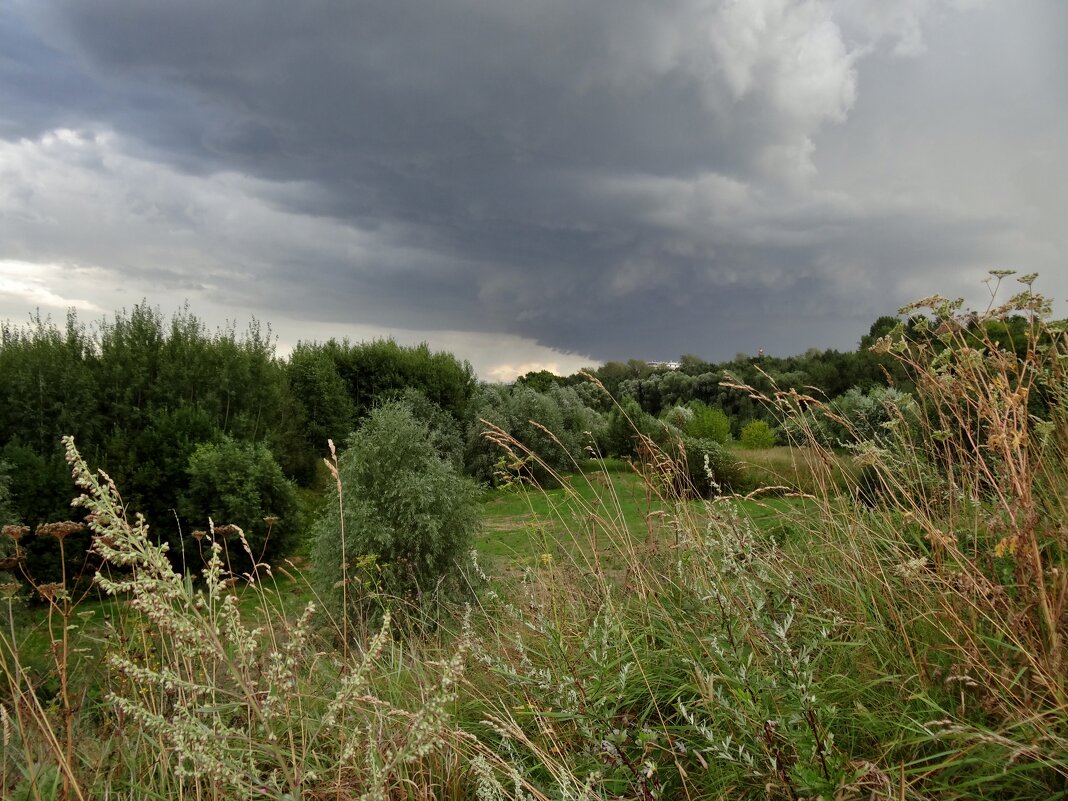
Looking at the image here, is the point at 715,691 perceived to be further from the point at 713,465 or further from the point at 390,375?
the point at 390,375

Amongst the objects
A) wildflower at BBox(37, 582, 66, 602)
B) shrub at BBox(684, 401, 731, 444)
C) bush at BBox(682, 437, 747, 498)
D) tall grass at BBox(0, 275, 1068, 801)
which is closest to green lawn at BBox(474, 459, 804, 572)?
tall grass at BBox(0, 275, 1068, 801)

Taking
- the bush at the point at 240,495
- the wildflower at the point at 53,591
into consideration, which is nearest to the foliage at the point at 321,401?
the bush at the point at 240,495

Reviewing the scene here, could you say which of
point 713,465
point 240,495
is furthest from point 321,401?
point 713,465

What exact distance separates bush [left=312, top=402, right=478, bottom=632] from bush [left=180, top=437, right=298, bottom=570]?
4.05 m

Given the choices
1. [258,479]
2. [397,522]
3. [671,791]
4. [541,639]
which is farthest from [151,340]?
[671,791]

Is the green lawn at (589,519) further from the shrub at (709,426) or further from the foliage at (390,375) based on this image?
the foliage at (390,375)

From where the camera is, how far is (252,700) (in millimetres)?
1526

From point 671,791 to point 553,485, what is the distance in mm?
18098

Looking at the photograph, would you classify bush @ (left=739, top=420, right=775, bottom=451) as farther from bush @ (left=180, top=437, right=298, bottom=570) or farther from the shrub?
bush @ (left=180, top=437, right=298, bottom=570)

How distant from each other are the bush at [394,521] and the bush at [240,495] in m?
4.05

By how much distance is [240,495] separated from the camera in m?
13.0

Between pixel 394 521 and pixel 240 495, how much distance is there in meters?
5.46

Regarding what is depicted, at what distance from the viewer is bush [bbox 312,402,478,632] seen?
8.44 m

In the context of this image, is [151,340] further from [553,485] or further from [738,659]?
[738,659]
